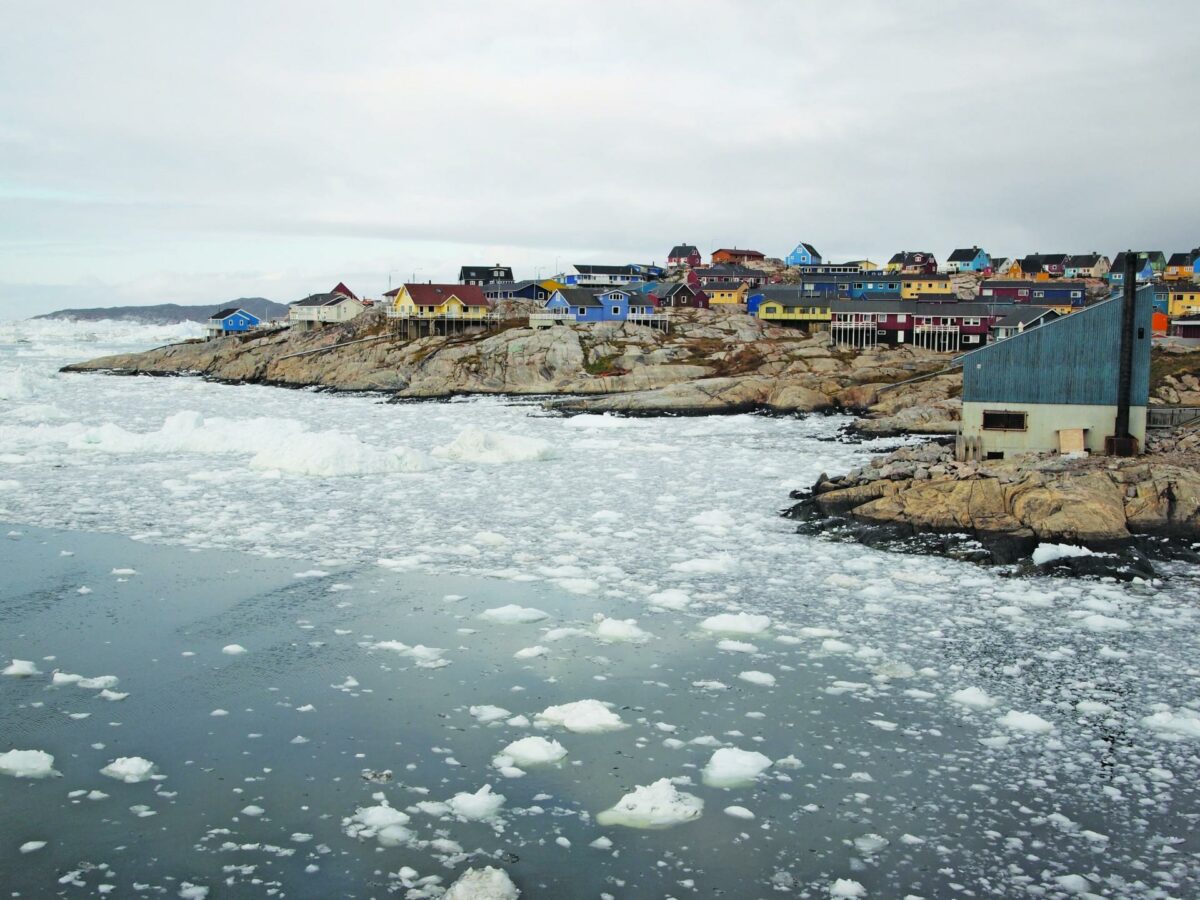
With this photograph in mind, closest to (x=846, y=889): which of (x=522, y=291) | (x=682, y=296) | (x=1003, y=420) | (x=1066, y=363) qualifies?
(x=1003, y=420)

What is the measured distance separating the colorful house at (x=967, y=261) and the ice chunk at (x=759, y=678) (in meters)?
123

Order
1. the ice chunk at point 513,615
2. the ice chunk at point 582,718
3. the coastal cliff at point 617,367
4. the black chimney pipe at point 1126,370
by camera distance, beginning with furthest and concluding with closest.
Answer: the coastal cliff at point 617,367 → the black chimney pipe at point 1126,370 → the ice chunk at point 513,615 → the ice chunk at point 582,718

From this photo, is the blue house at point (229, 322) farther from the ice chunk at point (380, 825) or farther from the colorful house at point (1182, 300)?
the ice chunk at point (380, 825)

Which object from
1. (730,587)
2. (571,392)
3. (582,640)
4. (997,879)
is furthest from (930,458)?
(571,392)

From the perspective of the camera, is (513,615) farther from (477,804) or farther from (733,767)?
(477,804)

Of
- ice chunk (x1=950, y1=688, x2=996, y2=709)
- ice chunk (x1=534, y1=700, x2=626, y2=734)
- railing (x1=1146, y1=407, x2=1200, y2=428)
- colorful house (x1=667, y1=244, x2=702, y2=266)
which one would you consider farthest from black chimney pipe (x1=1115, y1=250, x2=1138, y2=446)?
colorful house (x1=667, y1=244, x2=702, y2=266)

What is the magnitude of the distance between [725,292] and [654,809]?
299 ft

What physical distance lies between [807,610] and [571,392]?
161 feet

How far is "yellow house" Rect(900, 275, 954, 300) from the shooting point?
95.3 m

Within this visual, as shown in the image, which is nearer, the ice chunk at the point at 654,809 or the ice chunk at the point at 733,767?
the ice chunk at the point at 654,809

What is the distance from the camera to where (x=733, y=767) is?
1094 cm

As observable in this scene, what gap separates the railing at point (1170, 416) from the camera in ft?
103

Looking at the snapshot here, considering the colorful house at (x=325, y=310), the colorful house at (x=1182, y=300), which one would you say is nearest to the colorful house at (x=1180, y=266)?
the colorful house at (x=1182, y=300)

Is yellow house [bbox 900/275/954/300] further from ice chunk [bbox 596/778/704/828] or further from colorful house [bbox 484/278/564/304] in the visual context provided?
ice chunk [bbox 596/778/704/828]
